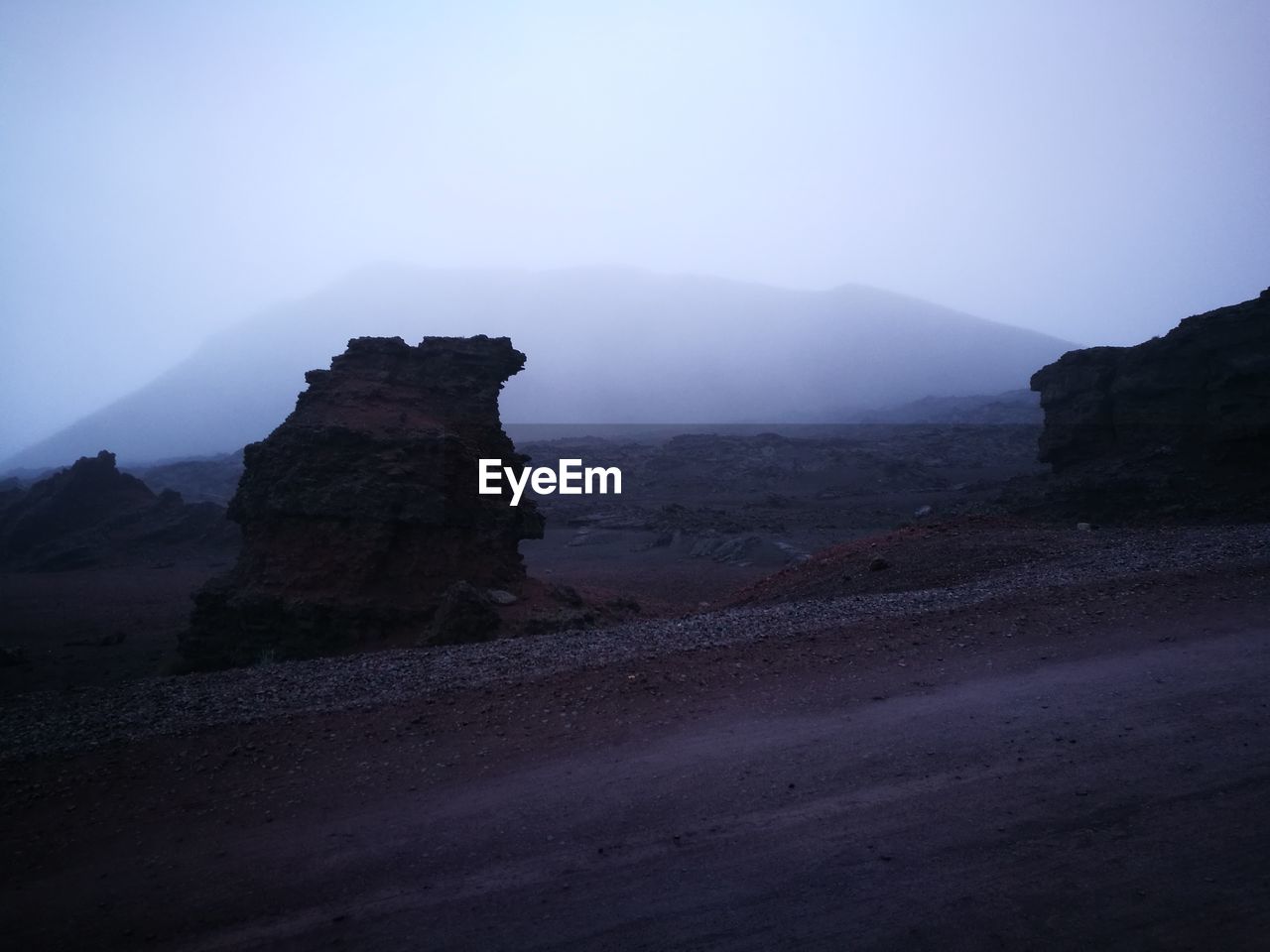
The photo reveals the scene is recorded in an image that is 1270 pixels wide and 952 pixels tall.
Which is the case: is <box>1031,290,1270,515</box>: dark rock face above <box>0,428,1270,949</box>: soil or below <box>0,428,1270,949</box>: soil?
above

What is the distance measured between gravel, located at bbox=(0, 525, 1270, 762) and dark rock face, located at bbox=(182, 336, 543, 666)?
4562 mm

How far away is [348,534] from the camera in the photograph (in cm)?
1506

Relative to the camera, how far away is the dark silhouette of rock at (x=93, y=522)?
3553 centimetres

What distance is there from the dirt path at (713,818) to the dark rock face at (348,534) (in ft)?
25.9

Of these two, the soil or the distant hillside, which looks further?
the distant hillside

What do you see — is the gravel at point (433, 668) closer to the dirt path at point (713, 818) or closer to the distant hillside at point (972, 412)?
the dirt path at point (713, 818)

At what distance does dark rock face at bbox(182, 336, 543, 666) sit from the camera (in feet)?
48.0

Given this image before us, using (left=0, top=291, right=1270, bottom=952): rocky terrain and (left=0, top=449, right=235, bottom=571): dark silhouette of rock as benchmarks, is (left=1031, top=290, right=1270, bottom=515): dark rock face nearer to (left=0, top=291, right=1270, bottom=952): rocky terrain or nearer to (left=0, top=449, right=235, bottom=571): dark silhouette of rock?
(left=0, top=291, right=1270, bottom=952): rocky terrain

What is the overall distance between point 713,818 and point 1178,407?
67.7ft

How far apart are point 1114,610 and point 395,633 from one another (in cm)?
1097

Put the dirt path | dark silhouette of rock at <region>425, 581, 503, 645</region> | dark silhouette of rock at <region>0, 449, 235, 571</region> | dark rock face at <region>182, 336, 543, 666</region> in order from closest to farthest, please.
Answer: the dirt path, dark silhouette of rock at <region>425, 581, 503, 645</region>, dark rock face at <region>182, 336, 543, 666</region>, dark silhouette of rock at <region>0, 449, 235, 571</region>

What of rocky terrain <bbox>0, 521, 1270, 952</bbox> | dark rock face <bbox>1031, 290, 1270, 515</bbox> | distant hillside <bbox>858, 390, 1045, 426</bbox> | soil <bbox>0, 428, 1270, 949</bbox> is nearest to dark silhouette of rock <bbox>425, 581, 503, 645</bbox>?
soil <bbox>0, 428, 1270, 949</bbox>

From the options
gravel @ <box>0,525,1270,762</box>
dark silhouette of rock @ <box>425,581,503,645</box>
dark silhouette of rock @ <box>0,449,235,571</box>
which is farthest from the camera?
dark silhouette of rock @ <box>0,449,235,571</box>

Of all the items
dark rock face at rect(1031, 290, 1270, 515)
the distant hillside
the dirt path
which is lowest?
the dirt path
